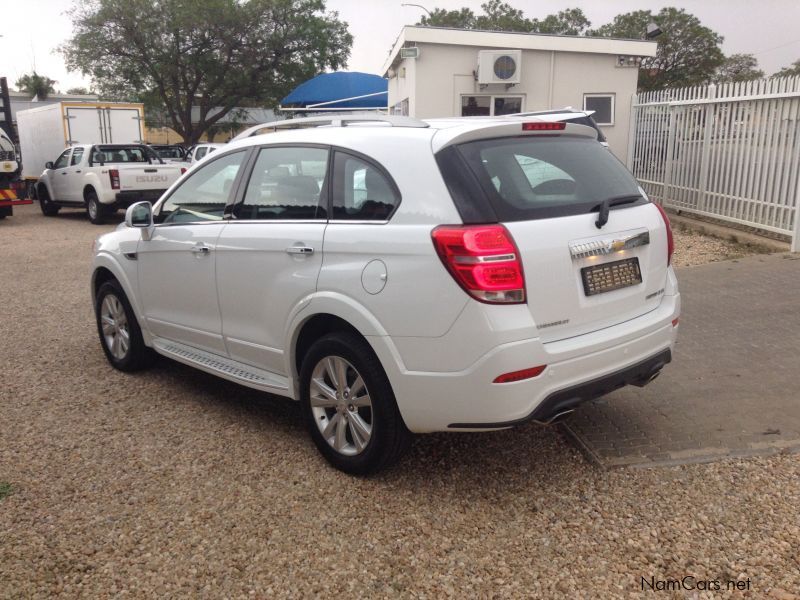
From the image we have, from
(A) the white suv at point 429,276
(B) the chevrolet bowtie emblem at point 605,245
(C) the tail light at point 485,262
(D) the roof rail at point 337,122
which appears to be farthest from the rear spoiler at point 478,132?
(B) the chevrolet bowtie emblem at point 605,245

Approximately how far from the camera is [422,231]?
309 centimetres

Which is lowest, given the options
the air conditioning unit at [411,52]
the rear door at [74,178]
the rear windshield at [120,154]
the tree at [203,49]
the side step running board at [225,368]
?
the side step running board at [225,368]

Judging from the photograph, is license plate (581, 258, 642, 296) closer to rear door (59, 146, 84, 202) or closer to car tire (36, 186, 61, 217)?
rear door (59, 146, 84, 202)

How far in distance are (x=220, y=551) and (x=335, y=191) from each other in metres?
1.77

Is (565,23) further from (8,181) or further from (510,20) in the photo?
(8,181)

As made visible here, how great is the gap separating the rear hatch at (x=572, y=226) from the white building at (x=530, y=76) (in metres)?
13.2

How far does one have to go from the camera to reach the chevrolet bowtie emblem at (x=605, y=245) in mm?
3186

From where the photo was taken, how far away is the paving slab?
3.82 m

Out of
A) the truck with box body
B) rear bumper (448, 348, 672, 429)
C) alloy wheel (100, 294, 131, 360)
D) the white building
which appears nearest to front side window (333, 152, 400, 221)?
rear bumper (448, 348, 672, 429)

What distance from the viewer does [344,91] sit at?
74.8 feet

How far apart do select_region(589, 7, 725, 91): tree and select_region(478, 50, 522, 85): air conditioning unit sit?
1147 inches

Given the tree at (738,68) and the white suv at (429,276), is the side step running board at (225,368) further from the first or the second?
the tree at (738,68)

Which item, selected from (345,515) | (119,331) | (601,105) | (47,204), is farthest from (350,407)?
(47,204)

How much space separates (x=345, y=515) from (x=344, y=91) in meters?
21.0
